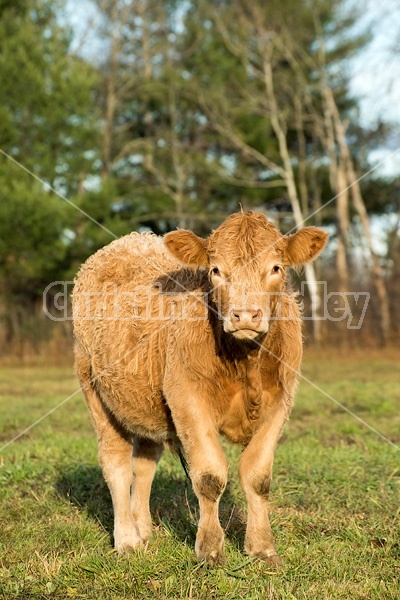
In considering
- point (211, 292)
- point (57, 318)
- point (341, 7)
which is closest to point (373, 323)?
point (57, 318)

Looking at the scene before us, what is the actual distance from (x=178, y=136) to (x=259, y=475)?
94.7 feet

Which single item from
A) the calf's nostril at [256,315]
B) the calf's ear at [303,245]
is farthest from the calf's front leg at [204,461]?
the calf's ear at [303,245]

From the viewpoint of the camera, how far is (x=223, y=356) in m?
4.75

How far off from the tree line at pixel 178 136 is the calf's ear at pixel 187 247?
1811 centimetres

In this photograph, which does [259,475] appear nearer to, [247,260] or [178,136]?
[247,260]

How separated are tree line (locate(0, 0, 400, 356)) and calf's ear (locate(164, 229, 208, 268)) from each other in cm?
1811

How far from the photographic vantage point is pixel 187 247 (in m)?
5.03

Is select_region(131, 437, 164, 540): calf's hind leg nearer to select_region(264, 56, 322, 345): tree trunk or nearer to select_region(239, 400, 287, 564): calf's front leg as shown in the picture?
select_region(239, 400, 287, 564): calf's front leg

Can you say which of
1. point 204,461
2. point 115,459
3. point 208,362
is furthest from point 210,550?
point 115,459

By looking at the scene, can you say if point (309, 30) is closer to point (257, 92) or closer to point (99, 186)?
point (257, 92)

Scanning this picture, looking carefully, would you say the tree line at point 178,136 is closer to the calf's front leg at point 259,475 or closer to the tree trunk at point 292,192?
the tree trunk at point 292,192

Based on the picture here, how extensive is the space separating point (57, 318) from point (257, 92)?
12.0 meters
